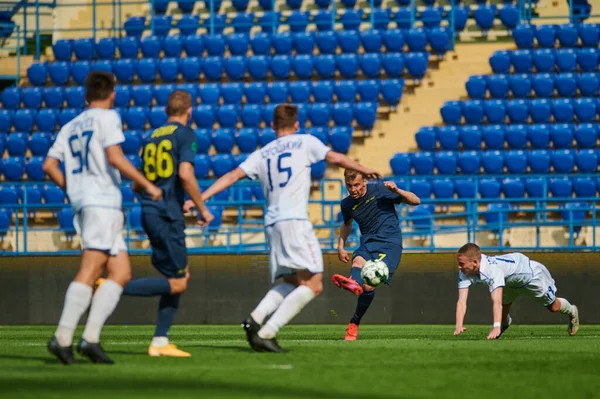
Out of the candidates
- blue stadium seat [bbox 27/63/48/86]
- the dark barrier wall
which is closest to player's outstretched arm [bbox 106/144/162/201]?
the dark barrier wall

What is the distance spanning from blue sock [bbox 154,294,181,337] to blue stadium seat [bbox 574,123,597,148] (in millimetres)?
15042

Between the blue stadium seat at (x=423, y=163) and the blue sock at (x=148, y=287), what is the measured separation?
13.8 m

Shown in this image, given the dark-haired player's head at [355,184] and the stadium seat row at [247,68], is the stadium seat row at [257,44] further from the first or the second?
the dark-haired player's head at [355,184]

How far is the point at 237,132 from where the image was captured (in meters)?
23.0

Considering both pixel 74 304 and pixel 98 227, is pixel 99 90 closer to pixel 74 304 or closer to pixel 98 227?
pixel 98 227

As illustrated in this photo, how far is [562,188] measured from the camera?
2044cm

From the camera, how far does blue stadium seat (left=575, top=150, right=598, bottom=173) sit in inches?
834

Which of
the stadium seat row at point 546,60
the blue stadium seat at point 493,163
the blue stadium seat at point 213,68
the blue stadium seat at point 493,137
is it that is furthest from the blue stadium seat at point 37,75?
the blue stadium seat at point 493,163

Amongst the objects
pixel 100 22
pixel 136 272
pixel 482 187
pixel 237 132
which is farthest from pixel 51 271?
pixel 100 22

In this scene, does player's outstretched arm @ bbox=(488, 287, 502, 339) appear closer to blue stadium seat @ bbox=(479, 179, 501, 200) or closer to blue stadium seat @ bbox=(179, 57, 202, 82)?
blue stadium seat @ bbox=(479, 179, 501, 200)

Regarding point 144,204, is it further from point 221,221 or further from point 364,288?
point 221,221

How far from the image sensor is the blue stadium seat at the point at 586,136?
856 inches

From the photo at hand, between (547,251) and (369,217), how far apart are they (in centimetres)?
592

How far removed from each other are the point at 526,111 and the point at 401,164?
9.23 ft
